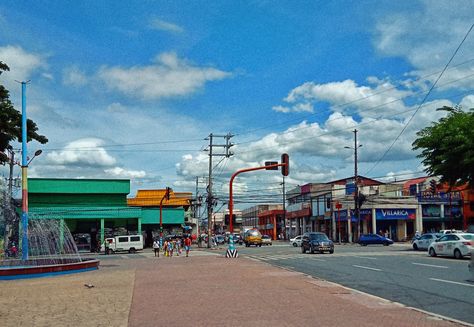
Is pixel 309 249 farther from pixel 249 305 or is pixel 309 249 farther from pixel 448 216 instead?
pixel 448 216

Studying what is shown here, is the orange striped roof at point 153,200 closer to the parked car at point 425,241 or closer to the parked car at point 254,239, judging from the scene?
the parked car at point 254,239

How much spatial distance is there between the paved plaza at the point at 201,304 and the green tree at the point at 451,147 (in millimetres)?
18621

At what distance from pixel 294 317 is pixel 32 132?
924 inches

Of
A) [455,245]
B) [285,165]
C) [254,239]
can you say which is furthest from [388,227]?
[285,165]

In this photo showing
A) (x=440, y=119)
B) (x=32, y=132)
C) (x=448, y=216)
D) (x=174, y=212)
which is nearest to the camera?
(x=32, y=132)

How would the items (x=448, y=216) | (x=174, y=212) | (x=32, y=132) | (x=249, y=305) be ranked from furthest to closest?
1. (x=448, y=216)
2. (x=174, y=212)
3. (x=32, y=132)
4. (x=249, y=305)

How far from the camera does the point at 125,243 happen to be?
5775 centimetres

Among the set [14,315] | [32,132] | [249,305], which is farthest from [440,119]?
[14,315]

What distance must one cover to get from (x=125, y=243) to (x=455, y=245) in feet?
121

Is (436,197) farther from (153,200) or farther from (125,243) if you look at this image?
(125,243)

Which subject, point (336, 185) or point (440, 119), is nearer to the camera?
point (440, 119)

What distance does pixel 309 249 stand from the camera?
39875mm

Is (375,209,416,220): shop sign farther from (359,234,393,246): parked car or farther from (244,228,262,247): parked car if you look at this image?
(244,228,262,247): parked car

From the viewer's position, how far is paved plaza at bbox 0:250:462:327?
10.7 metres
